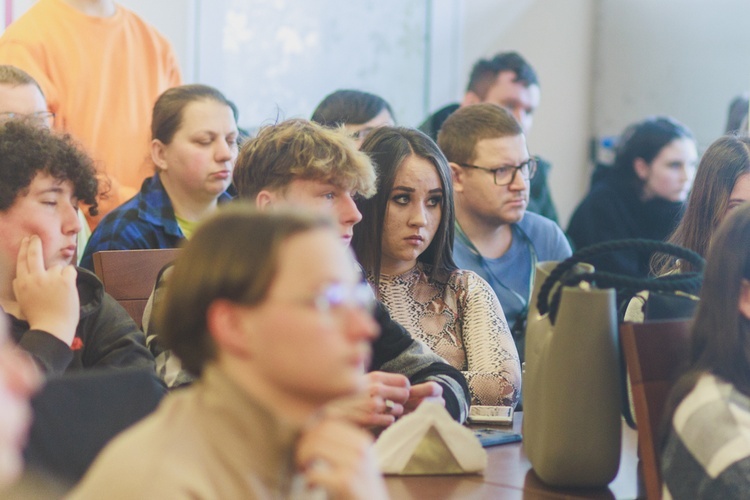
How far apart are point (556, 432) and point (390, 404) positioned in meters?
0.38

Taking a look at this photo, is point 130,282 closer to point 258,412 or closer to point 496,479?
point 496,479

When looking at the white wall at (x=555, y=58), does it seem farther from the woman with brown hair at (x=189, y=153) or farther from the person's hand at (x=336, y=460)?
the person's hand at (x=336, y=460)

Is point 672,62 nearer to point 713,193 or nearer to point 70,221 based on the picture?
point 713,193

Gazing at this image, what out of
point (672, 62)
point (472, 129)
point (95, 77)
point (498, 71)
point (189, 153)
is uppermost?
point (672, 62)

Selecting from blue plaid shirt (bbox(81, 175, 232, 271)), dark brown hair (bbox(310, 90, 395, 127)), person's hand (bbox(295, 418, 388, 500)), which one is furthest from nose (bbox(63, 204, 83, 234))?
dark brown hair (bbox(310, 90, 395, 127))

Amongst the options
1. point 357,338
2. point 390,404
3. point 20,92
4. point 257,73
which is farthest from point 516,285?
point 257,73

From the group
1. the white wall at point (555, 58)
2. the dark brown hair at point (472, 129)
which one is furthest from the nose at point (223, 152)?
the white wall at point (555, 58)

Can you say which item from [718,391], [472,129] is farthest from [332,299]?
[472,129]

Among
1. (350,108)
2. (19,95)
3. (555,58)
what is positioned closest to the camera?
(19,95)

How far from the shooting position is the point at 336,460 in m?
0.81

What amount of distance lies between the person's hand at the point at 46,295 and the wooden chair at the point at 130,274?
0.42 m

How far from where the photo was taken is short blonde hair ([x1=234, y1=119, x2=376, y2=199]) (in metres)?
1.94

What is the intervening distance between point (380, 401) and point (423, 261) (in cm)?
72

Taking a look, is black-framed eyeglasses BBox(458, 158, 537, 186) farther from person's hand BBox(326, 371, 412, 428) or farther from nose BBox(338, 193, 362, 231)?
person's hand BBox(326, 371, 412, 428)
